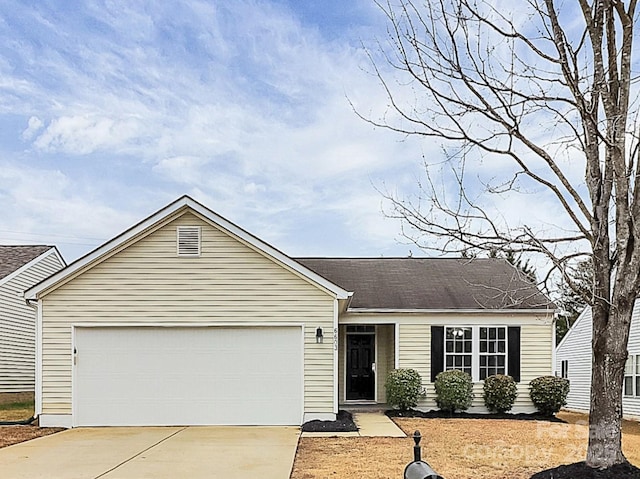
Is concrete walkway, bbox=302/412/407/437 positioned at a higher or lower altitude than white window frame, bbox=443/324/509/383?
lower

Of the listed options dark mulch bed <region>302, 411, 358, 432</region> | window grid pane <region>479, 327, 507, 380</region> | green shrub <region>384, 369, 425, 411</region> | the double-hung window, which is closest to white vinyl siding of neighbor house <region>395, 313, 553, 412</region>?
Result: window grid pane <region>479, 327, 507, 380</region>

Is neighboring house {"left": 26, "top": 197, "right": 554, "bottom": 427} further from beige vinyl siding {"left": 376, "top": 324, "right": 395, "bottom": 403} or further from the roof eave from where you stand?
beige vinyl siding {"left": 376, "top": 324, "right": 395, "bottom": 403}

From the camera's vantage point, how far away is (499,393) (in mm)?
16922

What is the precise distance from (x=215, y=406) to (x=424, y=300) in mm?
6098

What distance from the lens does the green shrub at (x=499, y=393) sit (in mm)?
16938

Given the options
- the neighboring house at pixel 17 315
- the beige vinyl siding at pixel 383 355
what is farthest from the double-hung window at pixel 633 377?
the neighboring house at pixel 17 315

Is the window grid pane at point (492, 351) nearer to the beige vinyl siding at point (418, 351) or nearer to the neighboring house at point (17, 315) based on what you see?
the beige vinyl siding at point (418, 351)

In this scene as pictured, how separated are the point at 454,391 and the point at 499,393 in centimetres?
109

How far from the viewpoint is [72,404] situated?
48.1 feet

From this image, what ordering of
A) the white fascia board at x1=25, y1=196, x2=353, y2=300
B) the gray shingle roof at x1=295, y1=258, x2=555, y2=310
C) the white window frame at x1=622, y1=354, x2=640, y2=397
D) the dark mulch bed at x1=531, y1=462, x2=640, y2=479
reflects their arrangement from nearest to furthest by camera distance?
the dark mulch bed at x1=531, y1=462, x2=640, y2=479, the white fascia board at x1=25, y1=196, x2=353, y2=300, the gray shingle roof at x1=295, y1=258, x2=555, y2=310, the white window frame at x1=622, y1=354, x2=640, y2=397

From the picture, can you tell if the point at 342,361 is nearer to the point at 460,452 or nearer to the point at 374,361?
the point at 374,361

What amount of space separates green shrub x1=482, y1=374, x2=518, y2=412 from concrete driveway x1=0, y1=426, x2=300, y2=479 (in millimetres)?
5373

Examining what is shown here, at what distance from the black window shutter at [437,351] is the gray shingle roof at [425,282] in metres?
0.58

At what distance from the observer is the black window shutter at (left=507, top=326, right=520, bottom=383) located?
17.5 meters
